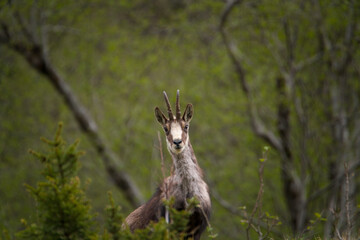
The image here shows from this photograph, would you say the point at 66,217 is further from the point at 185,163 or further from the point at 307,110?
the point at 307,110

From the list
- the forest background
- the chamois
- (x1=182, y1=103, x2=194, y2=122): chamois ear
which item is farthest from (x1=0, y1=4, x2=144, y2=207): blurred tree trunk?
the chamois

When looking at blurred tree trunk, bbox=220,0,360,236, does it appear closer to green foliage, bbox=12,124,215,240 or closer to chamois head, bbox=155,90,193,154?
chamois head, bbox=155,90,193,154

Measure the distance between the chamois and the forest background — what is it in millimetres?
6674

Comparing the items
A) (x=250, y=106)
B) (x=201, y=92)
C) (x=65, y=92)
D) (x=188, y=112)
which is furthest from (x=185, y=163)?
(x=201, y=92)

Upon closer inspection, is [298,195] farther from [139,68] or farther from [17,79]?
[17,79]

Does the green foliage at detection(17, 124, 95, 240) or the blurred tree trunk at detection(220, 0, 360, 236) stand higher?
the blurred tree trunk at detection(220, 0, 360, 236)

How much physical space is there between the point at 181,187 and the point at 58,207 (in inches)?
81.1

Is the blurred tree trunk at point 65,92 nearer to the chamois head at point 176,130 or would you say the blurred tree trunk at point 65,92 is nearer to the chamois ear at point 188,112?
the chamois ear at point 188,112

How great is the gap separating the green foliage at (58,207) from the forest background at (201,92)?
869 cm

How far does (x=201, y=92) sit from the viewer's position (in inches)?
634

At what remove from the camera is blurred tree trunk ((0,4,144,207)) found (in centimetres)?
1423

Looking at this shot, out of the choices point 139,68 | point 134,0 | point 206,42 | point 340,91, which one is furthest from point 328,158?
point 134,0

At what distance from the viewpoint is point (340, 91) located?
12.2 meters

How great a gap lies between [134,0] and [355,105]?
9488mm
